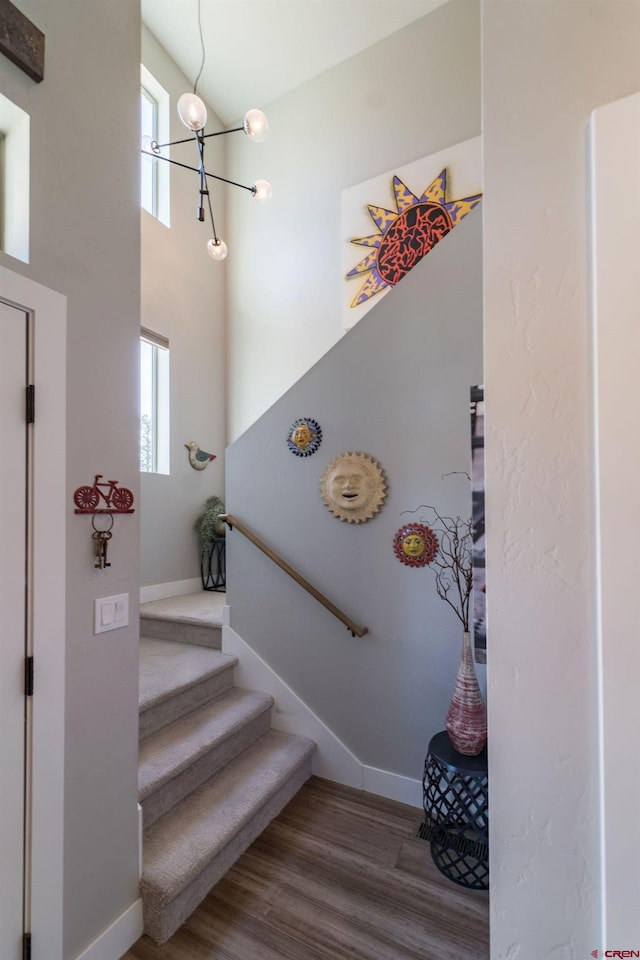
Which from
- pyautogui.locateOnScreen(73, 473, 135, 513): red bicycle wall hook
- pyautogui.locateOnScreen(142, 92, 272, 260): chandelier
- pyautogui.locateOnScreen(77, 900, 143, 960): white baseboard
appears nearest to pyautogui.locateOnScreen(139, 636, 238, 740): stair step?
pyautogui.locateOnScreen(77, 900, 143, 960): white baseboard

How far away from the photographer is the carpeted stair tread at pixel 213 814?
160cm

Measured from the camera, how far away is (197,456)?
4094 millimetres

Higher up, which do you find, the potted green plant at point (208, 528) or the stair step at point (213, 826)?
the potted green plant at point (208, 528)

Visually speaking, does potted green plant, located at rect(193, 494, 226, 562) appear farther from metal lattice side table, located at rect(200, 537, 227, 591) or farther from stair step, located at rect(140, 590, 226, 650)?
stair step, located at rect(140, 590, 226, 650)

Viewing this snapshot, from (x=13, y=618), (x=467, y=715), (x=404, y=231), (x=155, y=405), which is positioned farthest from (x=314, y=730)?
(x=404, y=231)

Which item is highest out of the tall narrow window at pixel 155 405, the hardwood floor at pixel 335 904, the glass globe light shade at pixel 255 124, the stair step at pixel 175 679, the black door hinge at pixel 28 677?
the glass globe light shade at pixel 255 124

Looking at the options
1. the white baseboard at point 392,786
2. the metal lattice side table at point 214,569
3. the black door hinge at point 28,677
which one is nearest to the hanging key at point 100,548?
the black door hinge at point 28,677

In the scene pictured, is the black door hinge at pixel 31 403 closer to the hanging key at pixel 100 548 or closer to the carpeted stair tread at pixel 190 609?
the hanging key at pixel 100 548

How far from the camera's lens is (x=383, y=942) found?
60.4 inches

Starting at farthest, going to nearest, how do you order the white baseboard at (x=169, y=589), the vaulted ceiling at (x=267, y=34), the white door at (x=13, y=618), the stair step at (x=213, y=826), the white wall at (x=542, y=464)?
the vaulted ceiling at (x=267, y=34) < the white baseboard at (x=169, y=589) < the stair step at (x=213, y=826) < the white door at (x=13, y=618) < the white wall at (x=542, y=464)

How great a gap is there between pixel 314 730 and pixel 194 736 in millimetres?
712

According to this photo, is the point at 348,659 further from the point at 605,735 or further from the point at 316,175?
the point at 316,175

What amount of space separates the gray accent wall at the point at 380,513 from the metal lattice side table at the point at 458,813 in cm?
35

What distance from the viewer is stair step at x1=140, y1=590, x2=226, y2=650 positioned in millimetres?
→ 2834
